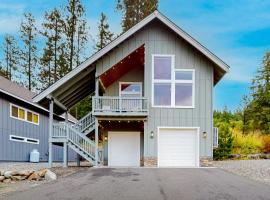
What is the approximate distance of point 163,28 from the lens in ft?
57.9

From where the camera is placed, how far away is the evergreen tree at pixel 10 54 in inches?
1473

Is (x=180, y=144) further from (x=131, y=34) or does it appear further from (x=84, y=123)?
(x=131, y=34)

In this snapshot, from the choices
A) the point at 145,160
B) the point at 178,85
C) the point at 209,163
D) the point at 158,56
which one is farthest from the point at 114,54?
the point at 209,163

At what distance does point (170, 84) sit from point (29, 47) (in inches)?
924

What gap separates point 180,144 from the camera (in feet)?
57.2

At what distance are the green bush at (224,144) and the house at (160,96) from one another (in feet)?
17.3

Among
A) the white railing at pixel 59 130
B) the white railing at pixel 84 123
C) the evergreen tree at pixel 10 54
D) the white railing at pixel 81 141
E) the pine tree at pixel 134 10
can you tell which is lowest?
the white railing at pixel 81 141

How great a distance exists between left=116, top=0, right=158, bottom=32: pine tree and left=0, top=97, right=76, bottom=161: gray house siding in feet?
43.2

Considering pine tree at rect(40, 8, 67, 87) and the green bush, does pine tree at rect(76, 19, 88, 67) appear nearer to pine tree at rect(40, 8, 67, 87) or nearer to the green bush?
pine tree at rect(40, 8, 67, 87)

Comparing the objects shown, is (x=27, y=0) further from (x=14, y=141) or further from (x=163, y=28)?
(x=163, y=28)

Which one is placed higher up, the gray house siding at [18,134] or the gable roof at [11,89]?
the gable roof at [11,89]

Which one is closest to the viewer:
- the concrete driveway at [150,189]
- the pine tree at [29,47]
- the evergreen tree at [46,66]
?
the concrete driveway at [150,189]

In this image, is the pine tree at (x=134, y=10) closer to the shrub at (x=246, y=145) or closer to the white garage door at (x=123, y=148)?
the shrub at (x=246, y=145)

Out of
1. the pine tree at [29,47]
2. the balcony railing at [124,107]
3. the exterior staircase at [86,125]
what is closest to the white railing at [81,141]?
the exterior staircase at [86,125]
